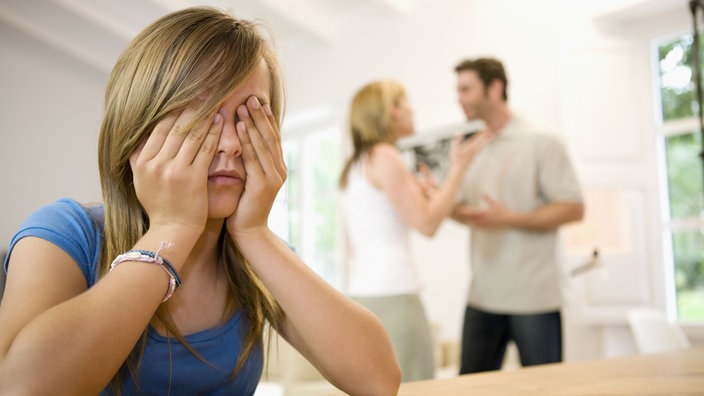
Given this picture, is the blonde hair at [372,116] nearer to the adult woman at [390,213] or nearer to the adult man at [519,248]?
the adult woman at [390,213]

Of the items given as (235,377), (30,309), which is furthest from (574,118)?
(30,309)

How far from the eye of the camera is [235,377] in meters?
0.85

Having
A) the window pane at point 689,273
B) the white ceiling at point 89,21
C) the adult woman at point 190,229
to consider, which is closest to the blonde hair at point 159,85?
the adult woman at point 190,229

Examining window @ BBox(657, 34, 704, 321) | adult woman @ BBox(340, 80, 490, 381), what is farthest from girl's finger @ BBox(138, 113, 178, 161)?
window @ BBox(657, 34, 704, 321)

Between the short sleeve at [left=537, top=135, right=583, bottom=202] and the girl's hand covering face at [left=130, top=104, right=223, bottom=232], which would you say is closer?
the girl's hand covering face at [left=130, top=104, right=223, bottom=232]

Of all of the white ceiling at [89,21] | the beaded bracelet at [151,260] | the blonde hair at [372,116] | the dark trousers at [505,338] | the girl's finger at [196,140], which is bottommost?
the dark trousers at [505,338]

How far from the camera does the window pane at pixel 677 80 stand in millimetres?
3227

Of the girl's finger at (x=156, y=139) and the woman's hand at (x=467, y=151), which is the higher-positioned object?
the girl's finger at (x=156, y=139)

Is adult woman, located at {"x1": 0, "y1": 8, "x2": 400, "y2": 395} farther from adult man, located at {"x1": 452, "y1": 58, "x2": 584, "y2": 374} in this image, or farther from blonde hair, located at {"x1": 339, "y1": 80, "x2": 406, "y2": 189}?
adult man, located at {"x1": 452, "y1": 58, "x2": 584, "y2": 374}

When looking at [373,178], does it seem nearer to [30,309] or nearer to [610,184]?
[30,309]

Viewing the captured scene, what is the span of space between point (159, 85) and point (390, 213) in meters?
1.22

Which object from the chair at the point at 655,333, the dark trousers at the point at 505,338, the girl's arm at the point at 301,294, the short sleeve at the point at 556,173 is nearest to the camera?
the girl's arm at the point at 301,294

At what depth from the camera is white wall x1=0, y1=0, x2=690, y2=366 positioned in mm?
933

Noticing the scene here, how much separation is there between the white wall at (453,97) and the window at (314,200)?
35 cm
